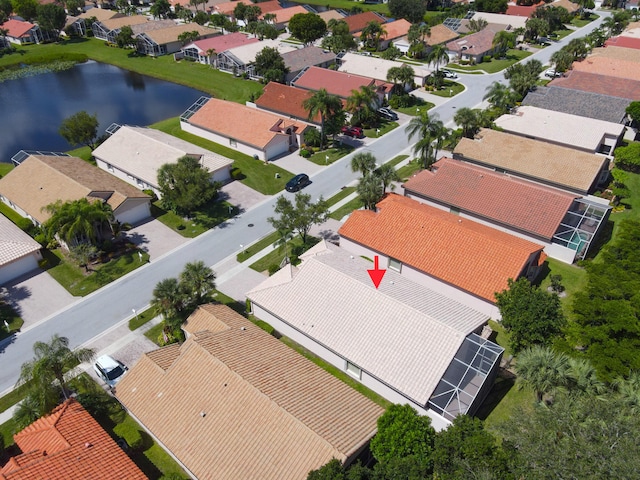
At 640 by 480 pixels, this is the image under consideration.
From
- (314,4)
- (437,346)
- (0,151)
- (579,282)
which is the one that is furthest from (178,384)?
(314,4)

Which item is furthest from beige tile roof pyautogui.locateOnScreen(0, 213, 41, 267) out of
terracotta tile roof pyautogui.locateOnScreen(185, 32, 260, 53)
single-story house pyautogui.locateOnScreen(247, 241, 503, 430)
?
terracotta tile roof pyautogui.locateOnScreen(185, 32, 260, 53)

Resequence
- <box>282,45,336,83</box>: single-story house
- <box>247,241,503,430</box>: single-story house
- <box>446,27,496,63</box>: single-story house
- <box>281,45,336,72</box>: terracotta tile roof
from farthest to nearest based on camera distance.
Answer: <box>446,27,496,63</box>: single-story house < <box>281,45,336,72</box>: terracotta tile roof < <box>282,45,336,83</box>: single-story house < <box>247,241,503,430</box>: single-story house

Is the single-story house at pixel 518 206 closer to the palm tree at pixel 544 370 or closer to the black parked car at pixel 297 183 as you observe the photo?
the black parked car at pixel 297 183

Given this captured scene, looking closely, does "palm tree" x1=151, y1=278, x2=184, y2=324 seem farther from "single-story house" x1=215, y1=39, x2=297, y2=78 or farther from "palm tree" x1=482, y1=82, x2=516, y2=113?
"single-story house" x1=215, y1=39, x2=297, y2=78

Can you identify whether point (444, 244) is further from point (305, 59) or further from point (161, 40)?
point (161, 40)

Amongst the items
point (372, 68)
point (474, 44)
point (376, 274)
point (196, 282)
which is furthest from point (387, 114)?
point (196, 282)

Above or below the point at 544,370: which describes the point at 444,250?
below
